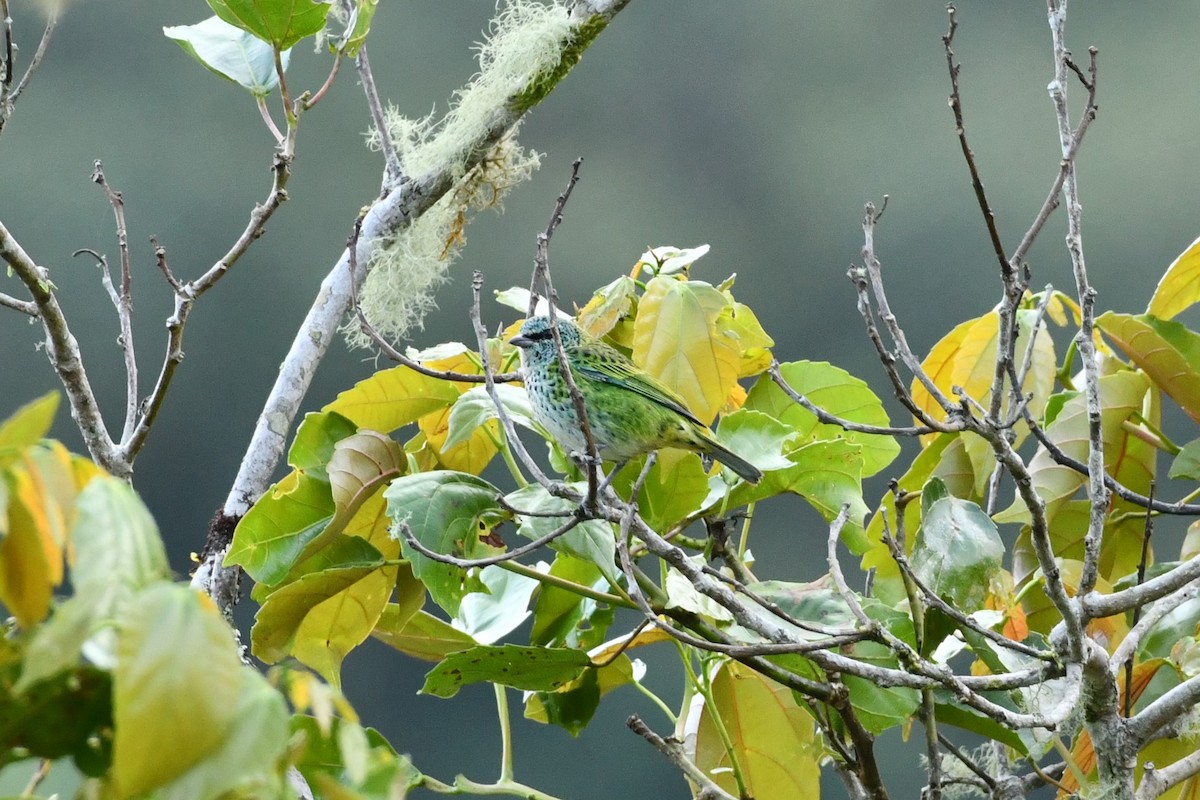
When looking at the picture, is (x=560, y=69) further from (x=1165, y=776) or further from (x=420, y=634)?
(x=1165, y=776)

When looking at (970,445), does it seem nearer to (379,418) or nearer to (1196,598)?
(1196,598)

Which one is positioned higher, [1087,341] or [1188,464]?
[1087,341]

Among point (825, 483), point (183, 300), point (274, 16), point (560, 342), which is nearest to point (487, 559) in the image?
point (560, 342)

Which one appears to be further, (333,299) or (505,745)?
(333,299)

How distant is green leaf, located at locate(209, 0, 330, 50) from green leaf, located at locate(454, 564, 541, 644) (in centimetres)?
59

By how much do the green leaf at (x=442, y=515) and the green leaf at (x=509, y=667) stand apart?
5 centimetres

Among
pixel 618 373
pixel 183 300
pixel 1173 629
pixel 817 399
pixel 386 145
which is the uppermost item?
pixel 386 145

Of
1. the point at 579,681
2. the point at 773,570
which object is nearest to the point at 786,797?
the point at 579,681

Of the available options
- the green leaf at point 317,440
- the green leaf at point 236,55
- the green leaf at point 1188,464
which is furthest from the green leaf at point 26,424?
the green leaf at point 1188,464

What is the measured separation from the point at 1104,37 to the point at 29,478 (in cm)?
532

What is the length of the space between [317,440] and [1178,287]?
3.15 ft

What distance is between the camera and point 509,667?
3.52 feet

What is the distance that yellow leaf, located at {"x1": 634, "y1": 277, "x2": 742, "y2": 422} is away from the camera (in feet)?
3.92

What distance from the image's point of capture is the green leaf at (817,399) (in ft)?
4.32
